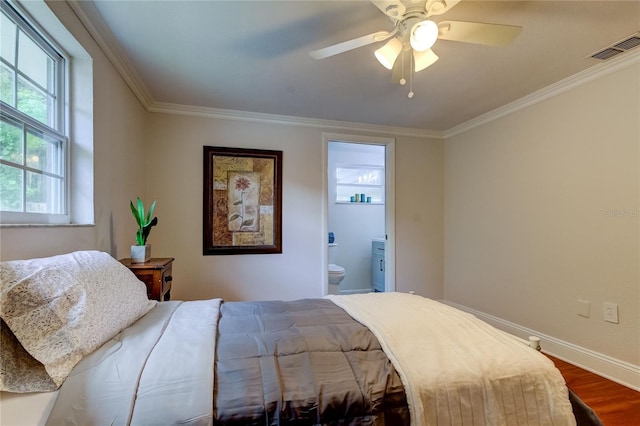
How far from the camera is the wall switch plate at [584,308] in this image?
2.34m

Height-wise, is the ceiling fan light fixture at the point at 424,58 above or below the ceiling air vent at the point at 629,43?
below

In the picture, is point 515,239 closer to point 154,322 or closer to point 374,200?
point 374,200

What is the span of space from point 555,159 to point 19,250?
355 centimetres

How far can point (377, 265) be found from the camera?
184 inches

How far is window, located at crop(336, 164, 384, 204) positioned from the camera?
4.84 metres

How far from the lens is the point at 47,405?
0.84 metres

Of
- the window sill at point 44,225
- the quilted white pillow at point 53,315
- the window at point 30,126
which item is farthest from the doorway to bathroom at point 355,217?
the quilted white pillow at point 53,315

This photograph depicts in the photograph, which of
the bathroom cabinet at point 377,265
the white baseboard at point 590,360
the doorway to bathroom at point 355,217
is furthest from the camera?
the doorway to bathroom at point 355,217

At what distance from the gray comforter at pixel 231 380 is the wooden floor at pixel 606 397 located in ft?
5.49

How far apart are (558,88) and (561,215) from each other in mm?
1056

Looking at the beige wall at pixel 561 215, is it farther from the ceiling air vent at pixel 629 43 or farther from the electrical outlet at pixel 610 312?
the ceiling air vent at pixel 629 43

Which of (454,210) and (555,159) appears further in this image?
(454,210)

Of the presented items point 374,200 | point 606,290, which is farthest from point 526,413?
point 374,200

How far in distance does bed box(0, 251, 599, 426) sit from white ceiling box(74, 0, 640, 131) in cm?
144
